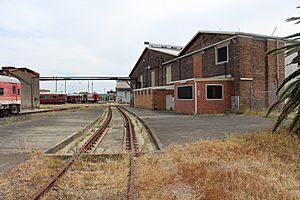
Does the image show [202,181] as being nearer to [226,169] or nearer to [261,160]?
[226,169]

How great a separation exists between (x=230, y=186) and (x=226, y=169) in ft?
4.17

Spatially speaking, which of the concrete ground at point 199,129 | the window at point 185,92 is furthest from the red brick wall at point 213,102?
the concrete ground at point 199,129

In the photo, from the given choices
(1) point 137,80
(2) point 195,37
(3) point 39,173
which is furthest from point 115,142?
(1) point 137,80

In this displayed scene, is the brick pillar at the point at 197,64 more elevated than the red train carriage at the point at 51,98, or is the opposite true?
the brick pillar at the point at 197,64

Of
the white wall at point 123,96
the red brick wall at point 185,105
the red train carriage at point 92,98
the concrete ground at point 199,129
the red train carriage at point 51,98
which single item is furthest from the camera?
the white wall at point 123,96

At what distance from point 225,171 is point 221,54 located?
23153mm

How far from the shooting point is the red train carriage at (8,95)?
2711 cm

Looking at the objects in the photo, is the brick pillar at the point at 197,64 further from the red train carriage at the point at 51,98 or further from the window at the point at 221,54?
the red train carriage at the point at 51,98

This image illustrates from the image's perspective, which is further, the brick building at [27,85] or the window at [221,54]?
the brick building at [27,85]

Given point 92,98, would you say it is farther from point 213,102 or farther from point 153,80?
point 213,102

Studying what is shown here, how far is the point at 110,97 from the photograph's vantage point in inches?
5098

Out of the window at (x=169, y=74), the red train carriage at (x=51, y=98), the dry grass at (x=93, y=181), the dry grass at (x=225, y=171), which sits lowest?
the dry grass at (x=93, y=181)

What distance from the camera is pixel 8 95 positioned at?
28.3 m

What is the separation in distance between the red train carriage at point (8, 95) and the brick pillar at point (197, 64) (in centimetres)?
1686
